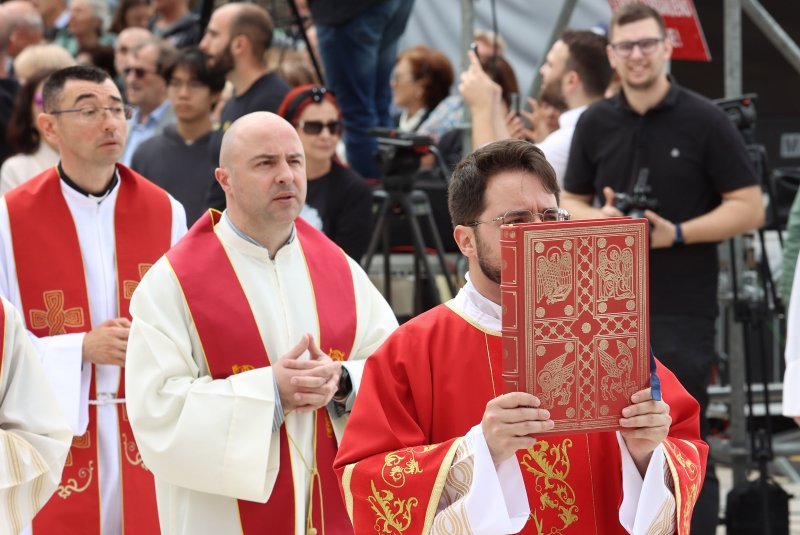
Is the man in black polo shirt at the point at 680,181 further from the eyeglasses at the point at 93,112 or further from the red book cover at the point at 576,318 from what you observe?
the red book cover at the point at 576,318

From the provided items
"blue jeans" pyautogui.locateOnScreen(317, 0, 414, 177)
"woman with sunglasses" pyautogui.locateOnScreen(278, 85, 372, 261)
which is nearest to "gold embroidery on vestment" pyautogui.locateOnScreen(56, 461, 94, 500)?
"woman with sunglasses" pyautogui.locateOnScreen(278, 85, 372, 261)

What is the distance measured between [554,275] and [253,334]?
1805 mm

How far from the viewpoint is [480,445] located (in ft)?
10.2

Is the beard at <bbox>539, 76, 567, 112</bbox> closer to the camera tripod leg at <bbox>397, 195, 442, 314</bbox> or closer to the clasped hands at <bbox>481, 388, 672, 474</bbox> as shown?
the camera tripod leg at <bbox>397, 195, 442, 314</bbox>

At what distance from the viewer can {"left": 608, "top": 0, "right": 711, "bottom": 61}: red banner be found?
743cm

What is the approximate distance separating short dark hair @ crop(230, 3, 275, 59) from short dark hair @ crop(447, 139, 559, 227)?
466 cm

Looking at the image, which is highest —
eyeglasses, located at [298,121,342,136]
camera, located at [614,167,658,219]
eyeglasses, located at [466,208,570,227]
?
eyeglasses, located at [298,121,342,136]

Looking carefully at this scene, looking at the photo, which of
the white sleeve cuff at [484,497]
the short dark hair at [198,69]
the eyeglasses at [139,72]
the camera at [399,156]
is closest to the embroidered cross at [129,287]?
the camera at [399,156]

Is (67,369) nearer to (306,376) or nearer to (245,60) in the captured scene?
(306,376)

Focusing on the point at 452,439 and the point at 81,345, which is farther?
the point at 81,345

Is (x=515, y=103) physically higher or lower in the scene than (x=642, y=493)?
higher

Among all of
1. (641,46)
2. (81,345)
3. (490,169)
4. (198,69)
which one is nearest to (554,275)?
(490,169)

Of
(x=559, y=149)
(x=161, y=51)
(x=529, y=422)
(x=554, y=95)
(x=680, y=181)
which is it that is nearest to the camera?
(x=529, y=422)

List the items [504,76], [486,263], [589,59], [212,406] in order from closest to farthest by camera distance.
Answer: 1. [486,263]
2. [212,406]
3. [589,59]
4. [504,76]
